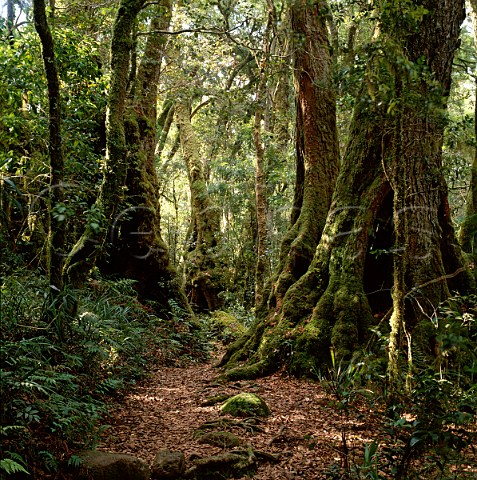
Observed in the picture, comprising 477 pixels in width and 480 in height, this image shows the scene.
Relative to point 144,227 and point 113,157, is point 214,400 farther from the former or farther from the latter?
point 144,227

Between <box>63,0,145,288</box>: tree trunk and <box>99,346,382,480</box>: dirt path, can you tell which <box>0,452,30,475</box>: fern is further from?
<box>63,0,145,288</box>: tree trunk

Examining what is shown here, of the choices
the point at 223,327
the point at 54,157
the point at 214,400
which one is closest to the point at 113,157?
the point at 54,157

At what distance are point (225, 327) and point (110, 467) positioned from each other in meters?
9.69

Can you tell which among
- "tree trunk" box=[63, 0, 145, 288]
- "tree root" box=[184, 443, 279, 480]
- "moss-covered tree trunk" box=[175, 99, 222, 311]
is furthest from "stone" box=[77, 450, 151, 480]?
"moss-covered tree trunk" box=[175, 99, 222, 311]

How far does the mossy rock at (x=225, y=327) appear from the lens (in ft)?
42.0

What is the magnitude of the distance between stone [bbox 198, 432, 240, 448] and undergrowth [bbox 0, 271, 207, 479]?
1.04 metres

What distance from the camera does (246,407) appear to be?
5.74 metres

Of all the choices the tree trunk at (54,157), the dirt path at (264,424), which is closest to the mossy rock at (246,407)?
the dirt path at (264,424)

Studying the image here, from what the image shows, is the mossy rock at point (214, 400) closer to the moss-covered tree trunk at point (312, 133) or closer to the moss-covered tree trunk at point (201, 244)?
the moss-covered tree trunk at point (312, 133)

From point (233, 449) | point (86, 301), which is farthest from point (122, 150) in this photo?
point (233, 449)

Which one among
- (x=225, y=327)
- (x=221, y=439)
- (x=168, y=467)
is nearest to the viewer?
(x=168, y=467)

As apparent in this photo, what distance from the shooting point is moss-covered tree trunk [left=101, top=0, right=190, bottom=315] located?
1153 centimetres

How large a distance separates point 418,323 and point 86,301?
536 centimetres

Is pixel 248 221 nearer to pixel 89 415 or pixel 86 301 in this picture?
pixel 86 301
